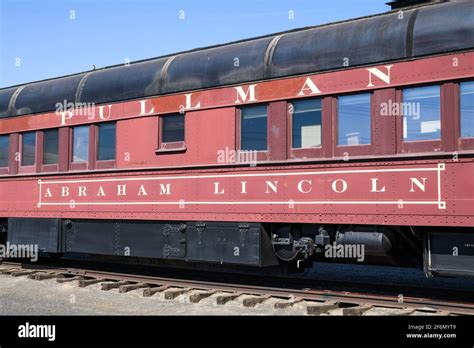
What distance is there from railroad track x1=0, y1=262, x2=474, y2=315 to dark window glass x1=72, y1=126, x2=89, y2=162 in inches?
83.5

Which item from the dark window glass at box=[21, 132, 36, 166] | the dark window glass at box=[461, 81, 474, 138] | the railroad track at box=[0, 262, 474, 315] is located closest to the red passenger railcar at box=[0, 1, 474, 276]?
the dark window glass at box=[461, 81, 474, 138]

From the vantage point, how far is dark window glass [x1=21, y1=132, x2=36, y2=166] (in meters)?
11.1

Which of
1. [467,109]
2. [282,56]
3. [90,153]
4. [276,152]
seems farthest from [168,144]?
[467,109]

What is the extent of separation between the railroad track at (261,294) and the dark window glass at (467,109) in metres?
2.14

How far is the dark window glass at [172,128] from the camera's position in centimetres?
911

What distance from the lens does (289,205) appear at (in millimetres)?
7789

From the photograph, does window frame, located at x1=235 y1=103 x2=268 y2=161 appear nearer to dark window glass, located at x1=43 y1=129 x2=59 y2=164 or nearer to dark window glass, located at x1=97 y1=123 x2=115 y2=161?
dark window glass, located at x1=97 y1=123 x2=115 y2=161

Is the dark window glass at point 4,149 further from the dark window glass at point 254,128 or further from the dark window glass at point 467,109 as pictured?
the dark window glass at point 467,109

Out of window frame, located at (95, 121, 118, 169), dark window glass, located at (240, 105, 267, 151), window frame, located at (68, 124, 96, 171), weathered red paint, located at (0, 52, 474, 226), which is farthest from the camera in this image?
window frame, located at (68, 124, 96, 171)

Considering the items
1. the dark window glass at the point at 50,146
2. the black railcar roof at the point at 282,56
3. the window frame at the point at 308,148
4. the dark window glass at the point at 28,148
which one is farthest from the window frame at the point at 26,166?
the window frame at the point at 308,148

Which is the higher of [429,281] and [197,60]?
[197,60]

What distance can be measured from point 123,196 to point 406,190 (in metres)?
4.82
